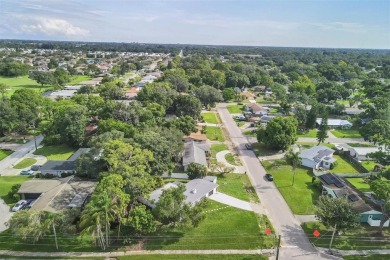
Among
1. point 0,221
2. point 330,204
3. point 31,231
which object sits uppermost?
point 330,204

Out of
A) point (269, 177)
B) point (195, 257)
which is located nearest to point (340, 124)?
point (269, 177)

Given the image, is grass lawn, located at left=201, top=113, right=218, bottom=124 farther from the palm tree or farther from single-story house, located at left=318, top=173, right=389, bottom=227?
single-story house, located at left=318, top=173, right=389, bottom=227

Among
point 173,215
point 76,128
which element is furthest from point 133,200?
point 76,128

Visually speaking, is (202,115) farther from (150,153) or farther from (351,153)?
(150,153)

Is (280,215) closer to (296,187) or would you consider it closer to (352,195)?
(296,187)

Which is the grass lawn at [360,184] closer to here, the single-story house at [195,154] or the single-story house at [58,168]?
the single-story house at [195,154]

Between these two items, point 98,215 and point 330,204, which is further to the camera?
point 330,204

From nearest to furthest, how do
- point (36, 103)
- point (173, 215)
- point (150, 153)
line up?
point (173, 215) < point (150, 153) < point (36, 103)

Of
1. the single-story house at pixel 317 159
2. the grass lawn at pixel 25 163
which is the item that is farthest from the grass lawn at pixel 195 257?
the grass lawn at pixel 25 163
